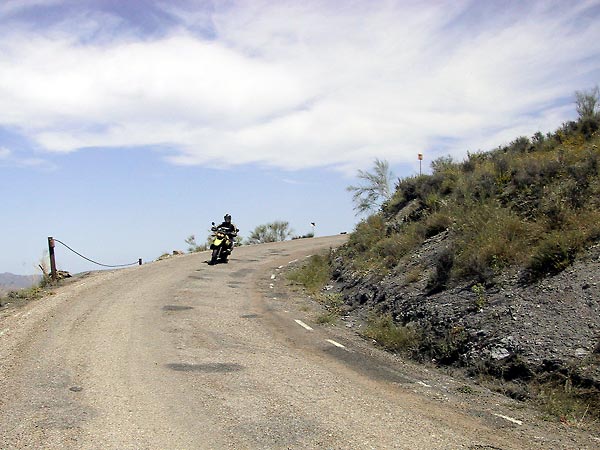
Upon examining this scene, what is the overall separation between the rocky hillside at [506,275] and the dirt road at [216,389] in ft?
2.95

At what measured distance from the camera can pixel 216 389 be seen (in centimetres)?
720

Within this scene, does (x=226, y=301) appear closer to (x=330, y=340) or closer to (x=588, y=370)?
(x=330, y=340)

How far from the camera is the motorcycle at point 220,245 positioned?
24172 mm

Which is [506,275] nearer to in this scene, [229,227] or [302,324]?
[302,324]

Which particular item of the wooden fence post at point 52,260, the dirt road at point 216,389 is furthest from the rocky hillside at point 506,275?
the wooden fence post at point 52,260

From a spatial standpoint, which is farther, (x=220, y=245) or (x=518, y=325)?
(x=220, y=245)

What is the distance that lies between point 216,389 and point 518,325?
15.7ft

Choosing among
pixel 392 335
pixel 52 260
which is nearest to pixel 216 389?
pixel 392 335

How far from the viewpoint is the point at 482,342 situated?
869 cm

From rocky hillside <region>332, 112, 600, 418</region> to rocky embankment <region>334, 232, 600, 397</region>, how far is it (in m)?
0.02

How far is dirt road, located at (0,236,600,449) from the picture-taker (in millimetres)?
5691

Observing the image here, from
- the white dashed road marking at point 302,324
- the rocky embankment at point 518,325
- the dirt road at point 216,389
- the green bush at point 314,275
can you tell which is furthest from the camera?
the green bush at point 314,275

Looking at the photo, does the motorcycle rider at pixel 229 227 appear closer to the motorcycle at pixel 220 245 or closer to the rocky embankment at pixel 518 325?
the motorcycle at pixel 220 245

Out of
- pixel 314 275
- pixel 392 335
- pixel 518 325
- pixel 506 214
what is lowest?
pixel 392 335
